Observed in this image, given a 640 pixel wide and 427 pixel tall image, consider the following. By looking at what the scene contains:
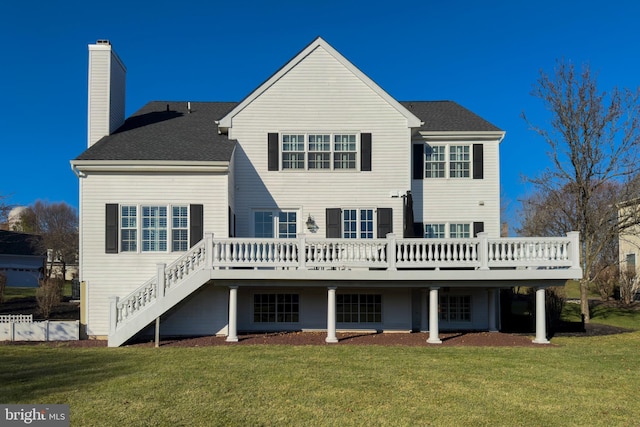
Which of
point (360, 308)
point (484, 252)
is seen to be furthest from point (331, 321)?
point (484, 252)

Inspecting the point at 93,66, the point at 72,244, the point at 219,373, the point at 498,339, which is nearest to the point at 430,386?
the point at 219,373

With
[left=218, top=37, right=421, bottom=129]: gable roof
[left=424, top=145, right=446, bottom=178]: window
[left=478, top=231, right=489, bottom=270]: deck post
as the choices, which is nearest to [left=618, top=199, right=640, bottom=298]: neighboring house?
Answer: [left=424, top=145, right=446, bottom=178]: window

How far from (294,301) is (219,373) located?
7038mm

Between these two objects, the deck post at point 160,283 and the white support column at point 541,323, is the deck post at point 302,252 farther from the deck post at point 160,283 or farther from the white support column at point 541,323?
the white support column at point 541,323

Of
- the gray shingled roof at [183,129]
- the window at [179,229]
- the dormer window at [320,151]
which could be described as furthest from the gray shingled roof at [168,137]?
the dormer window at [320,151]

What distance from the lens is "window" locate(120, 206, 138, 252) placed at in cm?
1568

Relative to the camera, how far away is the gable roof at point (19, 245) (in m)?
43.7

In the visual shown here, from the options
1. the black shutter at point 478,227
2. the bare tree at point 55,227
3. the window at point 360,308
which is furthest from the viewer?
the bare tree at point 55,227

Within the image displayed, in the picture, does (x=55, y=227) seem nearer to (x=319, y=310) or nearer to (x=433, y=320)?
(x=319, y=310)

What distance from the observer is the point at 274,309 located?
664 inches

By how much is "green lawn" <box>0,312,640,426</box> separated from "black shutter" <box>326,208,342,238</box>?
15.1ft

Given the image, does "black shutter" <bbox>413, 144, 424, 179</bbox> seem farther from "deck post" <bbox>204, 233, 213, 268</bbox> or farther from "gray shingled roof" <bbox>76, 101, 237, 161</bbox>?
"deck post" <bbox>204, 233, 213, 268</bbox>

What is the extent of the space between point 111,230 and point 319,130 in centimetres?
763

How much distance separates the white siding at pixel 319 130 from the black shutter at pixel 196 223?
Answer: 168 centimetres
